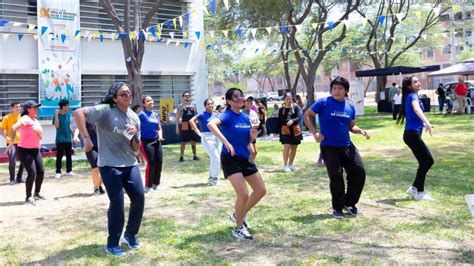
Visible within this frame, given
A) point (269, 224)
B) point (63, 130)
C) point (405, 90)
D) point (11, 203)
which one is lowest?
point (11, 203)

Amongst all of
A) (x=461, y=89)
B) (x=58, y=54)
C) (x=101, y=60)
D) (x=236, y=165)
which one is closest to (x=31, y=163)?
(x=236, y=165)

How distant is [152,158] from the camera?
28.1 feet

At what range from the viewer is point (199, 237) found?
5727 millimetres

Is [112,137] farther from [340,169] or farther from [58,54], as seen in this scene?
[58,54]

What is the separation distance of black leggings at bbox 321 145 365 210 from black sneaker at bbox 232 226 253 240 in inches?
51.2

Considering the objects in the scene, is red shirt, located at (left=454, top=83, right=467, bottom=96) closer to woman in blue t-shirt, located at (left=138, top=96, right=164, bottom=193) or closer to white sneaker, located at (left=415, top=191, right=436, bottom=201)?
white sneaker, located at (left=415, top=191, right=436, bottom=201)

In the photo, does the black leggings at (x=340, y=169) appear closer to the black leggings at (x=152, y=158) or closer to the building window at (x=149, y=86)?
the black leggings at (x=152, y=158)

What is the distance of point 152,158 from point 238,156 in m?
3.47

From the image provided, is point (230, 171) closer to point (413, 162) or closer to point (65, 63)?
point (413, 162)

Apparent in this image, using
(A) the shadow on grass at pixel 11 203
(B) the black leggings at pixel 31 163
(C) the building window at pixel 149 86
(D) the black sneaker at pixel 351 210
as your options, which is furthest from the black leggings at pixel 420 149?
(C) the building window at pixel 149 86

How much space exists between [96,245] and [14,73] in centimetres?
1194

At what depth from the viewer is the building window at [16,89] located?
15945 millimetres

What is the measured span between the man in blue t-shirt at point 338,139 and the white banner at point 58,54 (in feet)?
38.6

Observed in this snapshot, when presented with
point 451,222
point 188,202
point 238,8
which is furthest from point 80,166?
point 238,8
